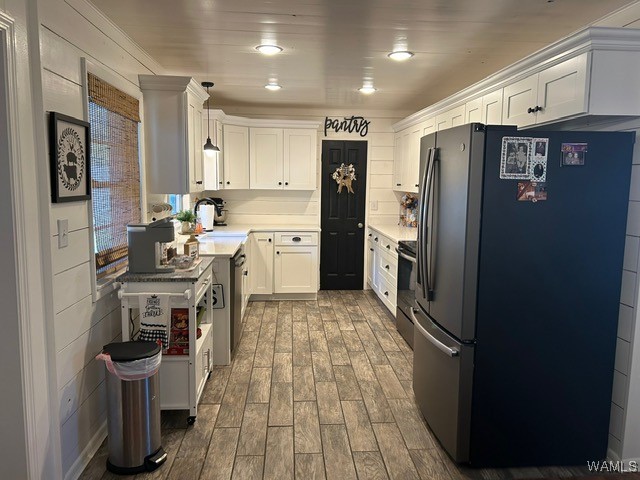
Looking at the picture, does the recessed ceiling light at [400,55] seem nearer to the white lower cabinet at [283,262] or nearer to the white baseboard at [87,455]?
the white lower cabinet at [283,262]

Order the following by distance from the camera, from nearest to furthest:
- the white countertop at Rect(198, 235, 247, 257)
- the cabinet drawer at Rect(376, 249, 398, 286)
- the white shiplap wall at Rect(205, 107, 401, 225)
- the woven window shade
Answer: the woven window shade, the white countertop at Rect(198, 235, 247, 257), the cabinet drawer at Rect(376, 249, 398, 286), the white shiplap wall at Rect(205, 107, 401, 225)

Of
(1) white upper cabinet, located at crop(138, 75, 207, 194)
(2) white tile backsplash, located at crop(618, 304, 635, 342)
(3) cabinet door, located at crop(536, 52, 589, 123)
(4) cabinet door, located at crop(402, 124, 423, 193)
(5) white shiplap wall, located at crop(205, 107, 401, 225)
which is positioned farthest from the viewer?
(5) white shiplap wall, located at crop(205, 107, 401, 225)

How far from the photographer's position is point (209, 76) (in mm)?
4277

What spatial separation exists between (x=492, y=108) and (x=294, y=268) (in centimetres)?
317

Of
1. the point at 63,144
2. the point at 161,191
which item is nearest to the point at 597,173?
the point at 63,144

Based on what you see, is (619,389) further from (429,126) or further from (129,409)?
(429,126)

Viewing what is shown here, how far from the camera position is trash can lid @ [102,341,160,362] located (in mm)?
2358

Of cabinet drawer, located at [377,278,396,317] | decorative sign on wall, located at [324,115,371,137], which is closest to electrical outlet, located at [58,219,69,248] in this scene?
cabinet drawer, located at [377,278,396,317]

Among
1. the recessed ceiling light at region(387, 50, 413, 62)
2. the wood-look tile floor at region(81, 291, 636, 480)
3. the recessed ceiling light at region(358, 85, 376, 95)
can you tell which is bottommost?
the wood-look tile floor at region(81, 291, 636, 480)

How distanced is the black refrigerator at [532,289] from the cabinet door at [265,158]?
363 centimetres

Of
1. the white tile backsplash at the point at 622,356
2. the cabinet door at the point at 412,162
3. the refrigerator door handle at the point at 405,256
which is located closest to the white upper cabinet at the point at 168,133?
the refrigerator door handle at the point at 405,256

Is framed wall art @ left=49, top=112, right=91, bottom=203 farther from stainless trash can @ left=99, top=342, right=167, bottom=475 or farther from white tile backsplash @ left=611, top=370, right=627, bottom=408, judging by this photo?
white tile backsplash @ left=611, top=370, right=627, bottom=408

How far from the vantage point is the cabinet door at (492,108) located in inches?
127

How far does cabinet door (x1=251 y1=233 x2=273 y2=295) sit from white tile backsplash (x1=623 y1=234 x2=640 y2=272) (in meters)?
3.93
